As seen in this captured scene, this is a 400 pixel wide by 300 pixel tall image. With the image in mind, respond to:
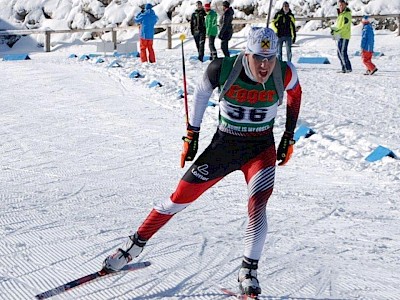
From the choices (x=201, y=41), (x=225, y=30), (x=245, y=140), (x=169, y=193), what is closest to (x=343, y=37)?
(x=225, y=30)

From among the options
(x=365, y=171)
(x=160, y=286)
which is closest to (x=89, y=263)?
(x=160, y=286)

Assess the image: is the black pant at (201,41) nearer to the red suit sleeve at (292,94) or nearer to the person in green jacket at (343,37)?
the person in green jacket at (343,37)

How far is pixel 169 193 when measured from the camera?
6.48m

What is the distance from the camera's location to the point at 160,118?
10.6m

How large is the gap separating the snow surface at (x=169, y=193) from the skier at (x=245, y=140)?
344mm

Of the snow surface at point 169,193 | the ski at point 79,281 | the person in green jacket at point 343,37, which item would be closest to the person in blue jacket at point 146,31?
the snow surface at point 169,193

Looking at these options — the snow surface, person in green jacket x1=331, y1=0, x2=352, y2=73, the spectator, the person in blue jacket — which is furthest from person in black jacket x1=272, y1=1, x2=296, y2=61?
the person in blue jacket

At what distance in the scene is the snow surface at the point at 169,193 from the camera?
396cm

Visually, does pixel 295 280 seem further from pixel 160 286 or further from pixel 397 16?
pixel 397 16

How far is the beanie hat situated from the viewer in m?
3.58

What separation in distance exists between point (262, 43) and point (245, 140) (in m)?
0.64

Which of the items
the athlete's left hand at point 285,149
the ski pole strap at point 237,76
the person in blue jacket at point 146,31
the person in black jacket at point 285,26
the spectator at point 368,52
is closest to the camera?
the ski pole strap at point 237,76

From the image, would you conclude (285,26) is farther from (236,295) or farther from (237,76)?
(236,295)

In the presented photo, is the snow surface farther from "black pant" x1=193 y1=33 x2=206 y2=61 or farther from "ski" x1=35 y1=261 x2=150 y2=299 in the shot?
"black pant" x1=193 y1=33 x2=206 y2=61
